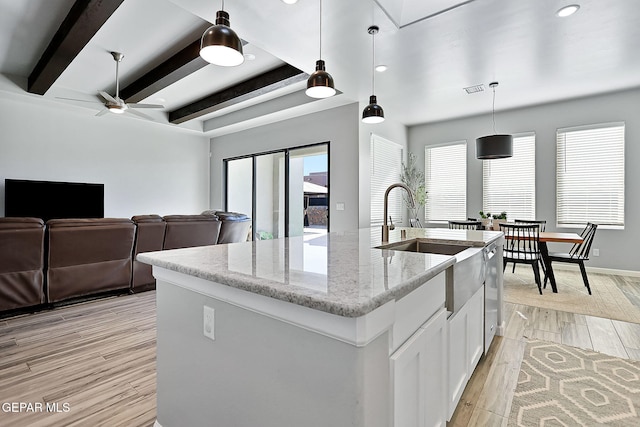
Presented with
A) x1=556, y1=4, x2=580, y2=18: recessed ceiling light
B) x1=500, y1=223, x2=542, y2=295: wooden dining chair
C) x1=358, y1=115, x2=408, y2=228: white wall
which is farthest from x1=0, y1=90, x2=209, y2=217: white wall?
x1=556, y1=4, x2=580, y2=18: recessed ceiling light

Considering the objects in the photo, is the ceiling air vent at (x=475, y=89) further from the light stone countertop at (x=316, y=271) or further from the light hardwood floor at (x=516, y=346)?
the light stone countertop at (x=316, y=271)

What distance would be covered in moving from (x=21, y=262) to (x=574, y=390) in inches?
175

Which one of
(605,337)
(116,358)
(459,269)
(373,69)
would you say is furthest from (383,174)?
(116,358)

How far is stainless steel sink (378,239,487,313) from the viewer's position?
146 centimetres

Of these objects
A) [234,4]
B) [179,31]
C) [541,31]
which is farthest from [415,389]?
[179,31]

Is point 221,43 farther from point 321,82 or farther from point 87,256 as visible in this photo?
point 87,256

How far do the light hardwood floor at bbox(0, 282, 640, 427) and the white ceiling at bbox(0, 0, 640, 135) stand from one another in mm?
2781

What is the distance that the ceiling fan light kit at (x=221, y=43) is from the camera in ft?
6.12

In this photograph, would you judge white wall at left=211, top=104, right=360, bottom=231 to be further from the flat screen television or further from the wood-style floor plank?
the flat screen television

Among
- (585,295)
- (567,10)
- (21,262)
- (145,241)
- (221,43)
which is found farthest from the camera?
(585,295)

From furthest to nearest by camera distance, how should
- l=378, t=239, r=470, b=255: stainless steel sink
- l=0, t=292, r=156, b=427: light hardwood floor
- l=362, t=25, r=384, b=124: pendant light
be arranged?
l=362, t=25, r=384, b=124: pendant light < l=378, t=239, r=470, b=255: stainless steel sink < l=0, t=292, r=156, b=427: light hardwood floor

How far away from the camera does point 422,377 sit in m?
1.14

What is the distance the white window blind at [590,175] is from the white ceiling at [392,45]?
0.69 meters

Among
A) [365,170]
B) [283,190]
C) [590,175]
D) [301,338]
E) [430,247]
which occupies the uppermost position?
[365,170]
